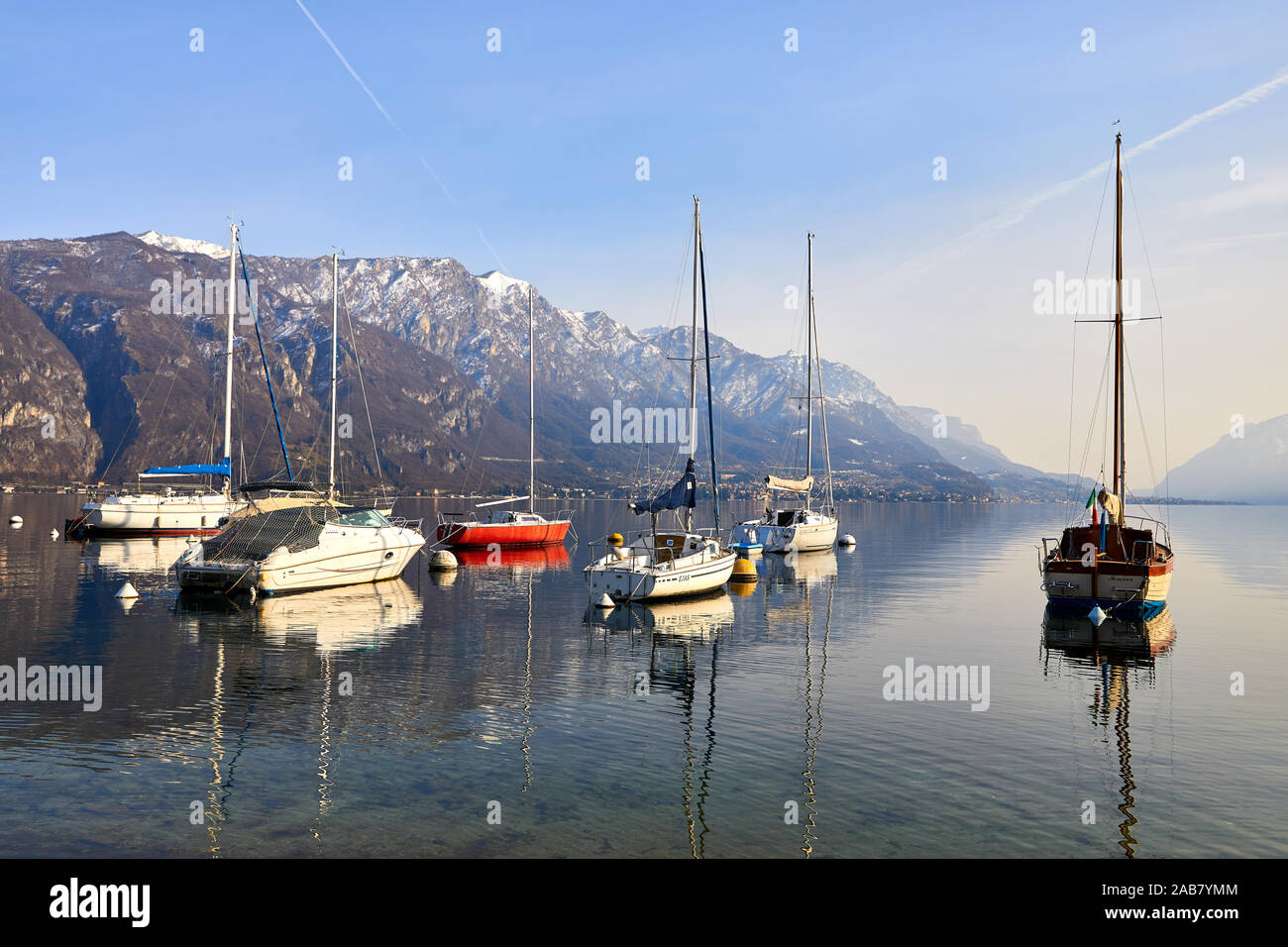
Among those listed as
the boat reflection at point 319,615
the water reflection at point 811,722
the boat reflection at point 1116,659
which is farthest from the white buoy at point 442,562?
the boat reflection at point 1116,659

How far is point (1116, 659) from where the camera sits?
34.8 m

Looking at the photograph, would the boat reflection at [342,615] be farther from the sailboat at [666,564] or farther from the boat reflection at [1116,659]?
the boat reflection at [1116,659]

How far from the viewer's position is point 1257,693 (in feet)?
97.4

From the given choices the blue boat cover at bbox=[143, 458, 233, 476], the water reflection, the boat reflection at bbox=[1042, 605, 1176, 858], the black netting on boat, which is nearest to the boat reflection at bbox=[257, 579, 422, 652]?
the black netting on boat

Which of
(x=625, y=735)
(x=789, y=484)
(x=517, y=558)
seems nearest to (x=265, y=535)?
(x=625, y=735)

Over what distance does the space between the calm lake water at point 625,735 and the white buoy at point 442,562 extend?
17.5 metres

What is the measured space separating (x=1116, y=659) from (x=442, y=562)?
44.9m

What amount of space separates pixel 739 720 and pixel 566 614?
21.1 metres

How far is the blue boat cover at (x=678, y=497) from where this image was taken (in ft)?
163

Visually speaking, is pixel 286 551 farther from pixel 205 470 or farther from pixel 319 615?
pixel 205 470

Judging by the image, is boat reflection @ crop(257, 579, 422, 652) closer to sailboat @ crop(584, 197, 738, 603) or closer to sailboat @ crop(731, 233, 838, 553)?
sailboat @ crop(584, 197, 738, 603)

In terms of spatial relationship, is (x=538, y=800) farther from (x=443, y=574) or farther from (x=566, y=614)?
(x=443, y=574)

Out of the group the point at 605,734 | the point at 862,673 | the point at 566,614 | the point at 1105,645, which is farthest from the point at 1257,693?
the point at 566,614
